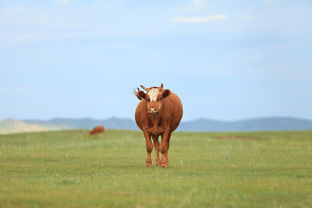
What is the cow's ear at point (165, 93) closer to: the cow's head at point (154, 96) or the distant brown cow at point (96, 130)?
the cow's head at point (154, 96)

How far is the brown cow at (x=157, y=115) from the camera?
20047 mm

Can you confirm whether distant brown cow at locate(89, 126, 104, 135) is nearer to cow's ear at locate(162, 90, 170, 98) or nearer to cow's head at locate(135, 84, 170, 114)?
cow's head at locate(135, 84, 170, 114)

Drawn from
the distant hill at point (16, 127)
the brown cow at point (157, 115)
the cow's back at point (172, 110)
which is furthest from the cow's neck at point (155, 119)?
the distant hill at point (16, 127)

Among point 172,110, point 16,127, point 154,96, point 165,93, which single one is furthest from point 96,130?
point 16,127

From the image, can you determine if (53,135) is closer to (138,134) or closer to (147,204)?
(138,134)

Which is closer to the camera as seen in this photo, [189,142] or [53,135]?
[189,142]

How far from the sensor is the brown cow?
20.0 meters

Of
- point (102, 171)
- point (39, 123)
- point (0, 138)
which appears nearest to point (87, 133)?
point (0, 138)

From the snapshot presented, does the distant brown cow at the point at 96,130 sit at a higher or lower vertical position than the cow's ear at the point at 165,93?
lower

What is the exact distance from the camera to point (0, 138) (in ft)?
197

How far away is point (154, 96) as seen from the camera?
19938 mm

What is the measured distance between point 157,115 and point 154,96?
126 cm

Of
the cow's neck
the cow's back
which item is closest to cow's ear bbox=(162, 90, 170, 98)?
the cow's back

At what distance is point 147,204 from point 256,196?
3472 mm
